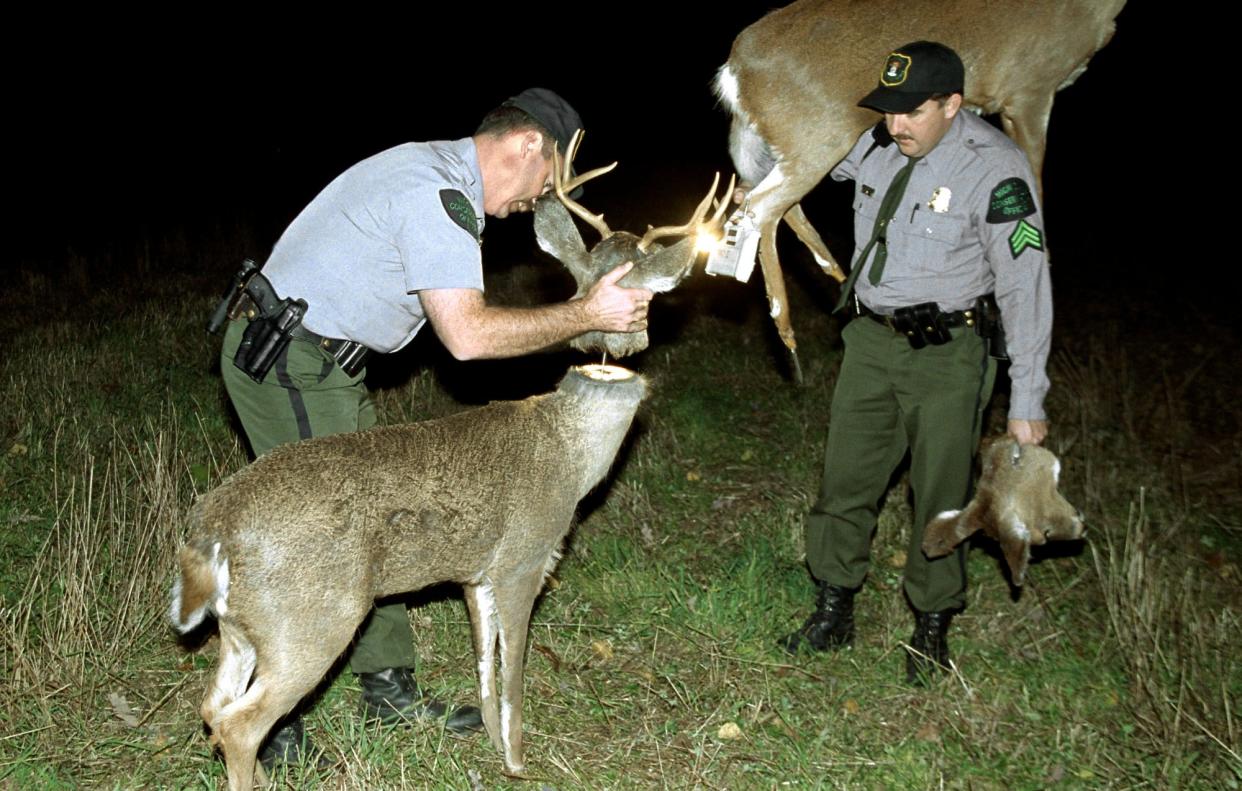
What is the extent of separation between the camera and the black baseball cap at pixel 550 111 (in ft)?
13.5

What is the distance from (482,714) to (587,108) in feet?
75.1

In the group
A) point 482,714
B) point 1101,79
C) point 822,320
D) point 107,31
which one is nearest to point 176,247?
point 822,320

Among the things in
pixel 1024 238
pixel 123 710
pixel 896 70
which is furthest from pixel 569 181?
pixel 123 710

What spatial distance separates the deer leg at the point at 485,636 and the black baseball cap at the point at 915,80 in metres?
2.45

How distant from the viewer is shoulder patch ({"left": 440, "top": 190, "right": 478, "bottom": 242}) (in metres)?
3.84

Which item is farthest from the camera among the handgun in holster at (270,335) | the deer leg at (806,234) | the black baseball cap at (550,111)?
the deer leg at (806,234)

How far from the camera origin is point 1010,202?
443cm

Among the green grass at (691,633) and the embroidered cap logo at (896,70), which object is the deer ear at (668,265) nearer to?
the embroidered cap logo at (896,70)

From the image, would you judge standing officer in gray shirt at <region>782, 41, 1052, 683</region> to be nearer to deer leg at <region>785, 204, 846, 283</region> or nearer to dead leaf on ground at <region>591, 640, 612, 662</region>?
deer leg at <region>785, 204, 846, 283</region>

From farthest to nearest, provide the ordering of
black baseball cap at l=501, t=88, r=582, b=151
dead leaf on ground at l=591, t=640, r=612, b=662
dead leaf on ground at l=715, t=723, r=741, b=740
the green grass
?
dead leaf on ground at l=591, t=640, r=612, b=662, dead leaf on ground at l=715, t=723, r=741, b=740, the green grass, black baseball cap at l=501, t=88, r=582, b=151

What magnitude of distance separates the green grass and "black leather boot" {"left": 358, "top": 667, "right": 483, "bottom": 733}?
11 centimetres

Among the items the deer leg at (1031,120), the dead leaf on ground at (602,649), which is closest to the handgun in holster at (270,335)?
the dead leaf on ground at (602,649)

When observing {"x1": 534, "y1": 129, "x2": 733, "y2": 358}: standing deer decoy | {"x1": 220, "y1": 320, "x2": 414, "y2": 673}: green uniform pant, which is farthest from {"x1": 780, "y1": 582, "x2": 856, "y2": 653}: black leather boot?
{"x1": 220, "y1": 320, "x2": 414, "y2": 673}: green uniform pant

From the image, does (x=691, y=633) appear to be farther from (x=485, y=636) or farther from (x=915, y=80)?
(x=915, y=80)
